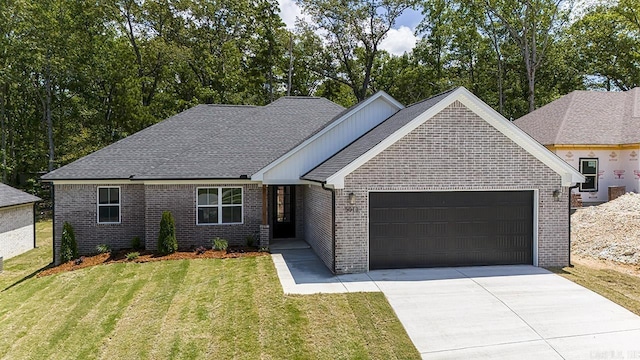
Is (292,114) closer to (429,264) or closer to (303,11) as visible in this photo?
(429,264)

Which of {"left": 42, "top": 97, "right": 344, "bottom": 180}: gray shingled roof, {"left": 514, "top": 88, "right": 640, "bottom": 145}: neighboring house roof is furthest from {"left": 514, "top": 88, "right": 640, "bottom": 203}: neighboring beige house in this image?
{"left": 42, "top": 97, "right": 344, "bottom": 180}: gray shingled roof

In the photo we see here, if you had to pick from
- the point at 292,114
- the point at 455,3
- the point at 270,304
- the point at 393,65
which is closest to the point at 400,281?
the point at 270,304

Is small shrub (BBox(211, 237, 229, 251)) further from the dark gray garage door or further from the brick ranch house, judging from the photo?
the dark gray garage door

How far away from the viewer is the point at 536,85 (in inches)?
1400

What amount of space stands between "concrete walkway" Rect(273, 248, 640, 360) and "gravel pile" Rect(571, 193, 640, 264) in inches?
148

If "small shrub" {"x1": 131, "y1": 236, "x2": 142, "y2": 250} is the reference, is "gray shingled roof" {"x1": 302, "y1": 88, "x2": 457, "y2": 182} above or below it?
above

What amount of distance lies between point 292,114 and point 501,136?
992 centimetres

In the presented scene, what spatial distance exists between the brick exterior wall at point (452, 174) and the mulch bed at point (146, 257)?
3.89 m

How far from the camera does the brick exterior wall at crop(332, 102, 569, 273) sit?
10.5 m

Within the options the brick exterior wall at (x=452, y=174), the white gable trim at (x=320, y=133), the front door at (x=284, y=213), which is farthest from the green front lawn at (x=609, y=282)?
the front door at (x=284, y=213)

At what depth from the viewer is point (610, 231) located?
47.1 ft

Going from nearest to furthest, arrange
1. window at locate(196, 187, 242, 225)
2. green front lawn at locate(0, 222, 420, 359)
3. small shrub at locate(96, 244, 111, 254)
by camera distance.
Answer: green front lawn at locate(0, 222, 420, 359) → small shrub at locate(96, 244, 111, 254) → window at locate(196, 187, 242, 225)

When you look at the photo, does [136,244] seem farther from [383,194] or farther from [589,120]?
[589,120]

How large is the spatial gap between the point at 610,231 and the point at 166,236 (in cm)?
1553
